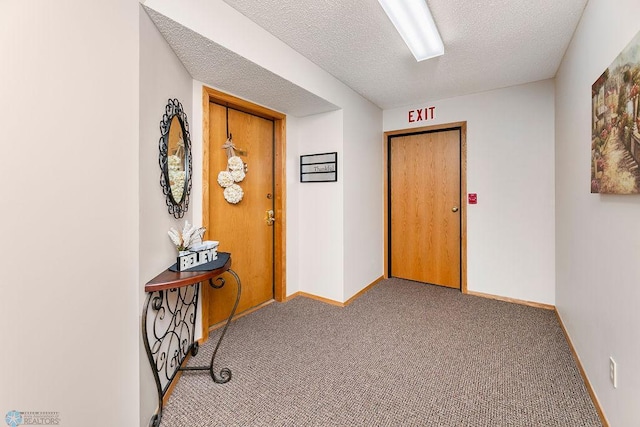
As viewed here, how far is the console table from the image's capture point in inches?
54.4

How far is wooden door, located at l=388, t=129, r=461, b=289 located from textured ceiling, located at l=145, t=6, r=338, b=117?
1394 mm

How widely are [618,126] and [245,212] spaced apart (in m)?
2.60

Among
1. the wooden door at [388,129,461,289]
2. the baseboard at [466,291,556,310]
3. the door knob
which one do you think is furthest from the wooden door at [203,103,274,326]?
the baseboard at [466,291,556,310]

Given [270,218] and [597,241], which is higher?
[270,218]

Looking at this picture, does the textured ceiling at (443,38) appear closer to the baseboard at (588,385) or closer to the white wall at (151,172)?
the white wall at (151,172)

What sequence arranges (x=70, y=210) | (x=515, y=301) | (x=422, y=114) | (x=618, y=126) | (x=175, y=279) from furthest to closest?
(x=422, y=114) → (x=515, y=301) → (x=175, y=279) → (x=618, y=126) → (x=70, y=210)

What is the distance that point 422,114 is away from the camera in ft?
11.2

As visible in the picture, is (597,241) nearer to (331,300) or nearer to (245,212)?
(331,300)

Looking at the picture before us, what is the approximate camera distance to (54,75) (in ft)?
3.05

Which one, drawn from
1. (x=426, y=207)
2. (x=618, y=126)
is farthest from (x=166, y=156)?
(x=426, y=207)

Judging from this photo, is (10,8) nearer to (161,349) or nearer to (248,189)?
(161,349)

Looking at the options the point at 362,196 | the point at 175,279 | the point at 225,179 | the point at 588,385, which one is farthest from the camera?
the point at 362,196

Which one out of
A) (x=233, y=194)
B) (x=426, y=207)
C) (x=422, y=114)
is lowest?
(x=426, y=207)

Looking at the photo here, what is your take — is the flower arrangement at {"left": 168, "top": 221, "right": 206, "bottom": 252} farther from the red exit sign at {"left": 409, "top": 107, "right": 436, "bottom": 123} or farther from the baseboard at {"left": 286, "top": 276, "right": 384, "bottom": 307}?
the red exit sign at {"left": 409, "top": 107, "right": 436, "bottom": 123}
